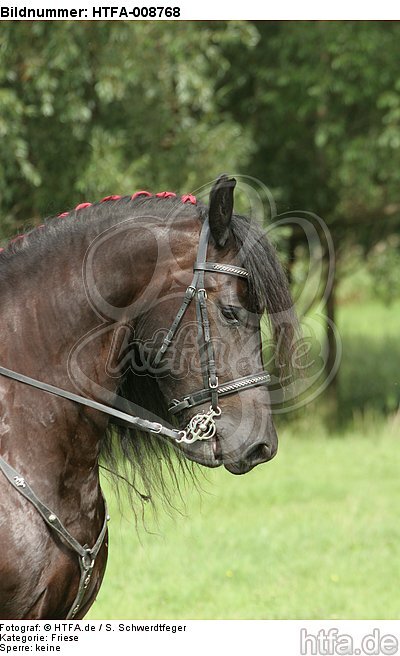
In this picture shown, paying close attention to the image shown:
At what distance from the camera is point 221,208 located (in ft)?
10.4

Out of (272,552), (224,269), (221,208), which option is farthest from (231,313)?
(272,552)

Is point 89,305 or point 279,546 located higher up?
point 89,305

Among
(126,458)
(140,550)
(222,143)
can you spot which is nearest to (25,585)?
(126,458)

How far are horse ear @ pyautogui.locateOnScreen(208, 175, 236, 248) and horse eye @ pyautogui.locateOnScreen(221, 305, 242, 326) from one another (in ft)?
0.77

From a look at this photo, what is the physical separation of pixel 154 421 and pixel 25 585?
2.57 ft

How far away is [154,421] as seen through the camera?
3469 mm

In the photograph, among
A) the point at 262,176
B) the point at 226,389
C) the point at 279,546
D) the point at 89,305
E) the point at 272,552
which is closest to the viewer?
the point at 226,389

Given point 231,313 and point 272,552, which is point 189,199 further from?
point 272,552

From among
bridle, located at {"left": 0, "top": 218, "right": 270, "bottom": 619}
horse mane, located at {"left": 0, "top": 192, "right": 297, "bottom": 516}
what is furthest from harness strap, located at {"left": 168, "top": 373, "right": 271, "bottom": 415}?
horse mane, located at {"left": 0, "top": 192, "right": 297, "bottom": 516}

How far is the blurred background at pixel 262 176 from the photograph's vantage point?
6.53 metres

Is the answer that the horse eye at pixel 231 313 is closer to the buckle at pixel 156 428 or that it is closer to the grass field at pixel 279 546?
the buckle at pixel 156 428

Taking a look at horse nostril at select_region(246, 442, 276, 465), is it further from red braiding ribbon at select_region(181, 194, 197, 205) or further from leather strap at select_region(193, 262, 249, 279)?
red braiding ribbon at select_region(181, 194, 197, 205)

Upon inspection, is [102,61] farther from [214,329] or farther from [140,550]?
[214,329]

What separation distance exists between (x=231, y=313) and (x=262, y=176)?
1024 centimetres
